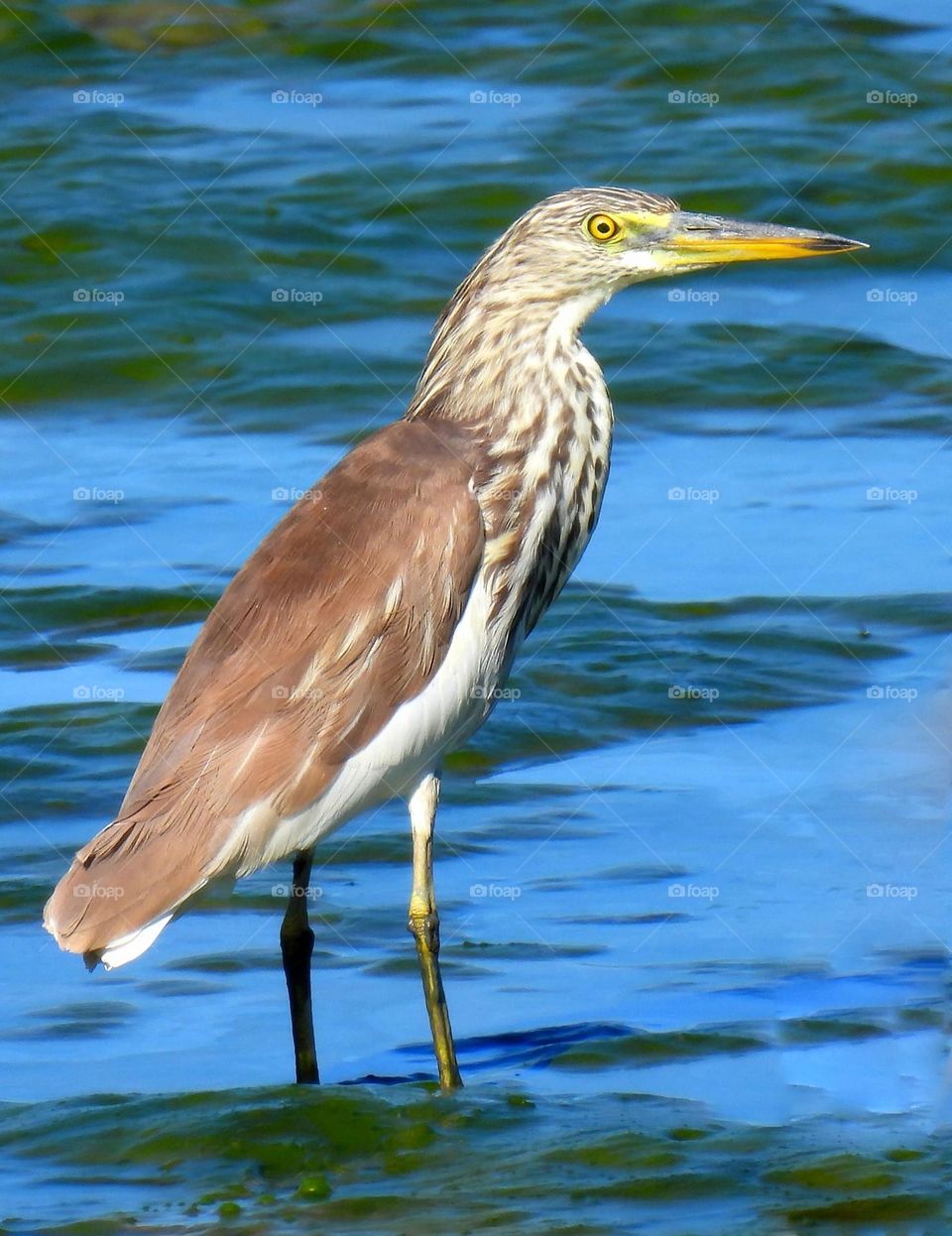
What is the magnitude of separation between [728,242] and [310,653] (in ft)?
5.91

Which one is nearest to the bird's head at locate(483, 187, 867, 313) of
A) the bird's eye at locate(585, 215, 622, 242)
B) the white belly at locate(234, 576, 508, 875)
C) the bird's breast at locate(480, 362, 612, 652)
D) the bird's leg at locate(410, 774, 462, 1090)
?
the bird's eye at locate(585, 215, 622, 242)

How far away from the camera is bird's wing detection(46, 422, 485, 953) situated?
5.61m

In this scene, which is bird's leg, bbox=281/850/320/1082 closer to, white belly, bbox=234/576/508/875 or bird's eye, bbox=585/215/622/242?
white belly, bbox=234/576/508/875

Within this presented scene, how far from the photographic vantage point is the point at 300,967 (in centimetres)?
610

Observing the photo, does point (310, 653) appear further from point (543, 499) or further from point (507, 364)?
point (507, 364)

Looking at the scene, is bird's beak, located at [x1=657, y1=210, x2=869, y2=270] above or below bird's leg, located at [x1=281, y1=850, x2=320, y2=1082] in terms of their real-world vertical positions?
above

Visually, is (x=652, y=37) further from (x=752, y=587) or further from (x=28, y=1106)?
(x=28, y=1106)

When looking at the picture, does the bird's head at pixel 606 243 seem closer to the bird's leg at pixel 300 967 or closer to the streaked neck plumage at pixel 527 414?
the streaked neck plumage at pixel 527 414

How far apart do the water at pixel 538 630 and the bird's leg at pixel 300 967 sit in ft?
0.32

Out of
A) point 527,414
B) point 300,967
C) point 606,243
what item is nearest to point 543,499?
point 527,414

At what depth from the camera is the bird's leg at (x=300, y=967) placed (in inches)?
232

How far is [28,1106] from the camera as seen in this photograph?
18.1 ft

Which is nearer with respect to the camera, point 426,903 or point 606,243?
point 426,903

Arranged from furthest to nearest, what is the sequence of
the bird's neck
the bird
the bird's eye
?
the bird's eye < the bird's neck < the bird
